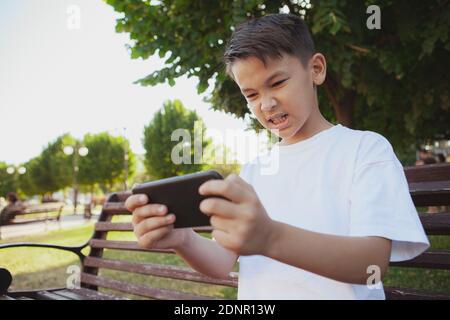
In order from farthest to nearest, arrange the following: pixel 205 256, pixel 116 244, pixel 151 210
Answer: pixel 116 244 < pixel 205 256 < pixel 151 210

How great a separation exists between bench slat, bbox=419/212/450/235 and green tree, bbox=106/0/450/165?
2.29 m

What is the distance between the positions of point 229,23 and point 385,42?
2030 mm

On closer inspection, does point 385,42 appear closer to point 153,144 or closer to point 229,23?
point 229,23

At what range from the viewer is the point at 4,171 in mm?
65875

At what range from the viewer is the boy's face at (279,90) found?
125 cm

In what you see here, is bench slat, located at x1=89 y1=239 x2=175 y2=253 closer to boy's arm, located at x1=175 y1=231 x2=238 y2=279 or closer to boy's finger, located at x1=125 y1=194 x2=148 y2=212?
boy's arm, located at x1=175 y1=231 x2=238 y2=279

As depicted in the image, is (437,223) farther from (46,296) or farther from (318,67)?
(46,296)

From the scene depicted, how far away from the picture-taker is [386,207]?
40.8 inches

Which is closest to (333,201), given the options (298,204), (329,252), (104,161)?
(298,204)

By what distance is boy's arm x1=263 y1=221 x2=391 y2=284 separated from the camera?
2.80 feet

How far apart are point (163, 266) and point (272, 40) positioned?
1796 mm

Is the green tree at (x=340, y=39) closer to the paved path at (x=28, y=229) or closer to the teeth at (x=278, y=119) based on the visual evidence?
the teeth at (x=278, y=119)
